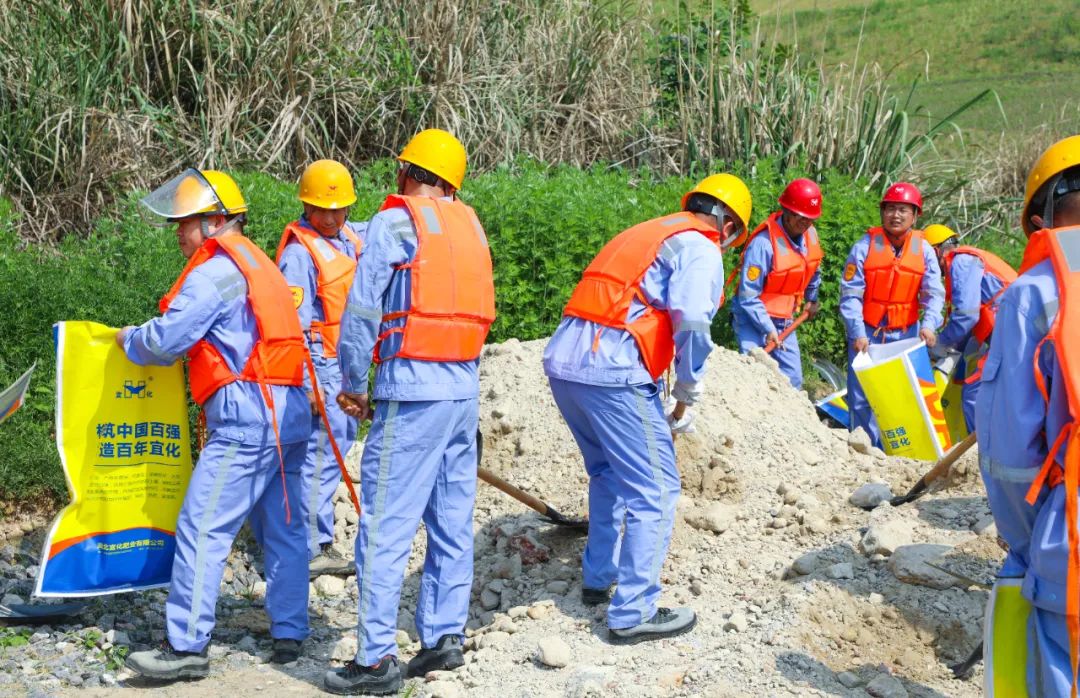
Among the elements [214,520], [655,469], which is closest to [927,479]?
[655,469]

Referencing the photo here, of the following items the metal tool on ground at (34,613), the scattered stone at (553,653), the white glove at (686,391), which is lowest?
the metal tool on ground at (34,613)

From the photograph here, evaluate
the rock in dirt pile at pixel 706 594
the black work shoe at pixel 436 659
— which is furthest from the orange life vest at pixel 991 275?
the black work shoe at pixel 436 659

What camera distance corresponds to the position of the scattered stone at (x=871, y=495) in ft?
20.4

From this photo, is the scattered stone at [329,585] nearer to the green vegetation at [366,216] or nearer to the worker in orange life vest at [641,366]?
the green vegetation at [366,216]

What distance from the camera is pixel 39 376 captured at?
688 centimetres

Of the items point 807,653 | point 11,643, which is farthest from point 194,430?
point 807,653

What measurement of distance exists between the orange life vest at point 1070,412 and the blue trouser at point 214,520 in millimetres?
3106

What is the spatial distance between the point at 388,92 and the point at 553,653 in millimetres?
7476

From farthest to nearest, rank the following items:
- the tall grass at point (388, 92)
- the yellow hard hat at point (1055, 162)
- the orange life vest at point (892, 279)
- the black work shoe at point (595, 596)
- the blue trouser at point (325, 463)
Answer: the tall grass at point (388, 92) → the orange life vest at point (892, 279) → the blue trouser at point (325, 463) → the black work shoe at point (595, 596) → the yellow hard hat at point (1055, 162)

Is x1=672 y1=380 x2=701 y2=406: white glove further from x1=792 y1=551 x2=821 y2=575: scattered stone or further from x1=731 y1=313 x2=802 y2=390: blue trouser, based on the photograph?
x1=731 y1=313 x2=802 y2=390: blue trouser

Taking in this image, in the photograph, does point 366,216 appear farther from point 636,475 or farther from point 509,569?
point 636,475

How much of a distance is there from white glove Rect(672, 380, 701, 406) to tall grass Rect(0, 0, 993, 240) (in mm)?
6018

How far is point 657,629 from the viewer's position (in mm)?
5234

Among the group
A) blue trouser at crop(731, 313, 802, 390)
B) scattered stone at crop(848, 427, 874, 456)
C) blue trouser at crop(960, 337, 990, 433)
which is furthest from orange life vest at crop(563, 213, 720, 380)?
blue trouser at crop(960, 337, 990, 433)
